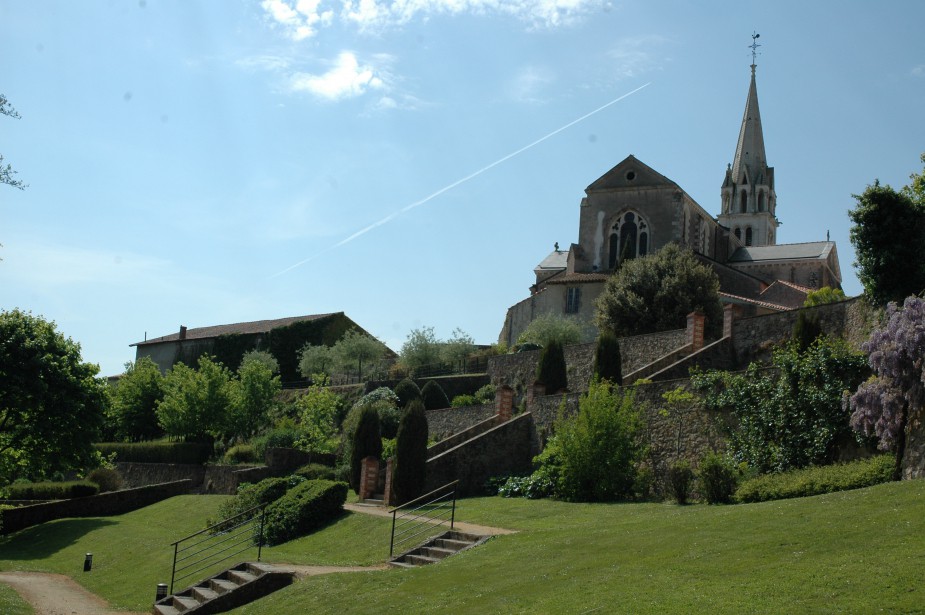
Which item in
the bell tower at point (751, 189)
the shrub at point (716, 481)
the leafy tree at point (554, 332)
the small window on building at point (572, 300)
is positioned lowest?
the shrub at point (716, 481)

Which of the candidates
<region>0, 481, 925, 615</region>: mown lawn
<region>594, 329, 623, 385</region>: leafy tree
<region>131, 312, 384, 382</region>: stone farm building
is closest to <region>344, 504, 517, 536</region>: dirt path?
<region>0, 481, 925, 615</region>: mown lawn

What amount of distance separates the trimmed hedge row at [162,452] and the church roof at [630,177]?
3049 centimetres

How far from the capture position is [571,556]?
659 inches

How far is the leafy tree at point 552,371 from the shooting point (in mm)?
35781

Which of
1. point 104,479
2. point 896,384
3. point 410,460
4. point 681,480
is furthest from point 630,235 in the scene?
point 896,384

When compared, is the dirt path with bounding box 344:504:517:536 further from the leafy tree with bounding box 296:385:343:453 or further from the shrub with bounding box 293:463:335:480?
the leafy tree with bounding box 296:385:343:453

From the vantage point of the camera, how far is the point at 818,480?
19.0m

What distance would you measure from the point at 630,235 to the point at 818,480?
4476 centimetres

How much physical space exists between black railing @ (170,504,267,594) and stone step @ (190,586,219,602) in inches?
52.6

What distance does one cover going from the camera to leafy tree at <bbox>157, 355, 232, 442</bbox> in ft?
164

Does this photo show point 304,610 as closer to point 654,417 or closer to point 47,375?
point 654,417

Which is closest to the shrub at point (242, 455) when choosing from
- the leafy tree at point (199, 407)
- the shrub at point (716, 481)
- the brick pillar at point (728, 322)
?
the leafy tree at point (199, 407)

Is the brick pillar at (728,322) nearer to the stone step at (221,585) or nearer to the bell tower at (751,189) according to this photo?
the stone step at (221,585)

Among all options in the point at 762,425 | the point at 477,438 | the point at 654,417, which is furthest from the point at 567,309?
the point at 762,425
